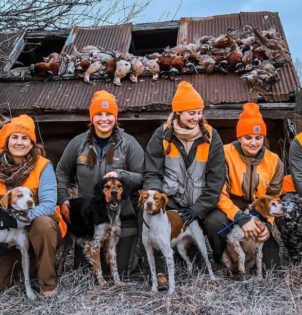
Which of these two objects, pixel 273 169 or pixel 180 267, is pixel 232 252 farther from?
pixel 273 169

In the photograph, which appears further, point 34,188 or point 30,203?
point 34,188

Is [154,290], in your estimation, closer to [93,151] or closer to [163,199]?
[163,199]

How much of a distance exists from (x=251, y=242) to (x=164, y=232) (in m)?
0.85

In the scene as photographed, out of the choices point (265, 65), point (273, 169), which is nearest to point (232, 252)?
point (273, 169)

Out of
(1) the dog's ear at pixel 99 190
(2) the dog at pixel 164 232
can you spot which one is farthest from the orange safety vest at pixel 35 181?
(2) the dog at pixel 164 232

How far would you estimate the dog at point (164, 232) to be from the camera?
443 centimetres

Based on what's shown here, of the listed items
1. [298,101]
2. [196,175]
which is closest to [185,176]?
[196,175]

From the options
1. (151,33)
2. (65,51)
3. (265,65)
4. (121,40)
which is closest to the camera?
(265,65)

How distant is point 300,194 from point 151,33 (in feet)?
21.0

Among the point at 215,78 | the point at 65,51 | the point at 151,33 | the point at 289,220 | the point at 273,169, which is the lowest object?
the point at 289,220

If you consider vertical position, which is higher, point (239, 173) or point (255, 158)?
point (255, 158)

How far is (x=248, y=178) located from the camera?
4.89m

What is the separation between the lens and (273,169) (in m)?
4.93

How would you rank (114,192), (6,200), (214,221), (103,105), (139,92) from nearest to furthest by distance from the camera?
(6,200) → (114,192) → (214,221) → (103,105) → (139,92)
